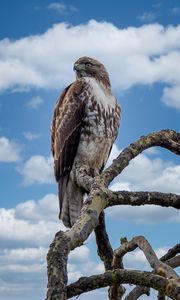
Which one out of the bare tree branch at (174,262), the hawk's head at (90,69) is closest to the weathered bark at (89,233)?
the bare tree branch at (174,262)

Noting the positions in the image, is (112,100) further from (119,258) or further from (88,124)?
(119,258)

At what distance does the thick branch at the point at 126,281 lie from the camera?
292cm

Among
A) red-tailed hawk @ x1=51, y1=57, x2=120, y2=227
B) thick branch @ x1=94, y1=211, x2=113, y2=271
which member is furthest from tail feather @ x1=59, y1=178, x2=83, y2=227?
thick branch @ x1=94, y1=211, x2=113, y2=271

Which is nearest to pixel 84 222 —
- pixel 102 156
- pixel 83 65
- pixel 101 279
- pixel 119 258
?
pixel 101 279

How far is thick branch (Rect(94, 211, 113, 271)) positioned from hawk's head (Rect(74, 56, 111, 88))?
3696mm

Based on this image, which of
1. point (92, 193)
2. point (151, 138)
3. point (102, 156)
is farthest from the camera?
point (102, 156)

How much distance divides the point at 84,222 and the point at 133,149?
4.95ft

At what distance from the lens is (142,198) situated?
4.25m

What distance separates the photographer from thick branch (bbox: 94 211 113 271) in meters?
5.36

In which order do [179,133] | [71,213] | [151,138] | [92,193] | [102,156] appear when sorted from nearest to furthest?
1. [92,193]
2. [151,138]
3. [179,133]
4. [71,213]
5. [102,156]

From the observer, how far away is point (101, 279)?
318 cm

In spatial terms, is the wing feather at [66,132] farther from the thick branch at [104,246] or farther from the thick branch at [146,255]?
the thick branch at [146,255]

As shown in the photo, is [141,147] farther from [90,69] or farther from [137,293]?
[90,69]

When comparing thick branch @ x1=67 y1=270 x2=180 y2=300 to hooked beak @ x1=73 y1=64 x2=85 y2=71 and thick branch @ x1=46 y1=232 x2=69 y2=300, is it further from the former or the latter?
hooked beak @ x1=73 y1=64 x2=85 y2=71
